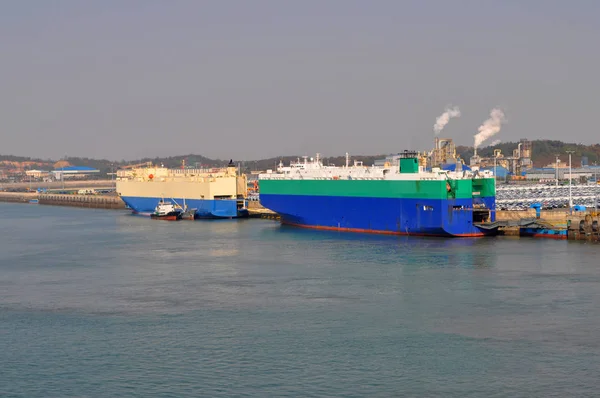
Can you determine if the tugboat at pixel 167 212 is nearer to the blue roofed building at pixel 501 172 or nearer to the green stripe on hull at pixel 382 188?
the green stripe on hull at pixel 382 188

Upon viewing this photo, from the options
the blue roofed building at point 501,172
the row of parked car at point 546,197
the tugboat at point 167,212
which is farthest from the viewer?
the blue roofed building at point 501,172

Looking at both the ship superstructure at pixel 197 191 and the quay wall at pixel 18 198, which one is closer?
the ship superstructure at pixel 197 191

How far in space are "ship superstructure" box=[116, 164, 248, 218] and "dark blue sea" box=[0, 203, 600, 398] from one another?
18268 mm

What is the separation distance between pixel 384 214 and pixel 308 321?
56.9ft

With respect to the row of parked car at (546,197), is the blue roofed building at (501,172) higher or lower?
higher

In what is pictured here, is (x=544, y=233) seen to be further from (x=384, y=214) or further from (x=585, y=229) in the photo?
(x=384, y=214)

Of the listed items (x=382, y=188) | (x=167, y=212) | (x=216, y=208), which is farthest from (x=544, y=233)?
(x=167, y=212)

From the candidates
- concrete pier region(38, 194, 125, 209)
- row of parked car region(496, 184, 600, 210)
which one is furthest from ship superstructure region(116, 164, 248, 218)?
row of parked car region(496, 184, 600, 210)

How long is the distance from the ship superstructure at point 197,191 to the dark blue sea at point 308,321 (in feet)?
59.9

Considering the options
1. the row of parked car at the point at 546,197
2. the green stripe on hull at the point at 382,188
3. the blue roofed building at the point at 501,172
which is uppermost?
the blue roofed building at the point at 501,172

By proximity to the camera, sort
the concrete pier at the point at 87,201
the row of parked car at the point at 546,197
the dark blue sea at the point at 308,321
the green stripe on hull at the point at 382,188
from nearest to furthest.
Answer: the dark blue sea at the point at 308,321, the green stripe on hull at the point at 382,188, the row of parked car at the point at 546,197, the concrete pier at the point at 87,201

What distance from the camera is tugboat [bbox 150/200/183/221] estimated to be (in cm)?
4991

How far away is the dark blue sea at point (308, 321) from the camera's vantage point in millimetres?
14828

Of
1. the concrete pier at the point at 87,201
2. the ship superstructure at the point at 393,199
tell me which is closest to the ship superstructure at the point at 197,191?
the ship superstructure at the point at 393,199
